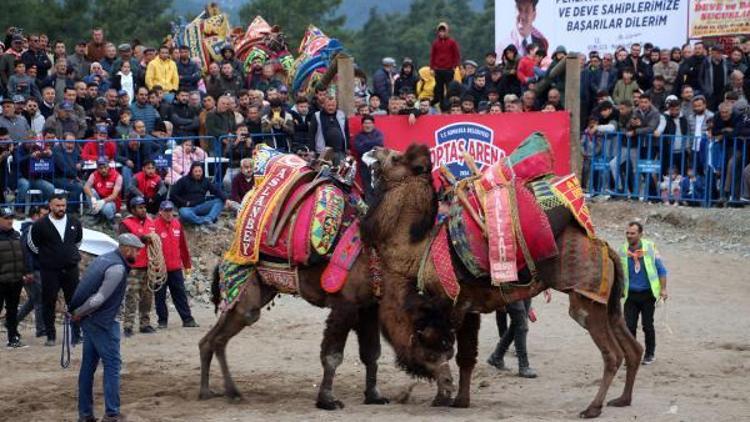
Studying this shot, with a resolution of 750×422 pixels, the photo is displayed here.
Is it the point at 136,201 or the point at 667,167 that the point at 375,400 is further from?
the point at 667,167

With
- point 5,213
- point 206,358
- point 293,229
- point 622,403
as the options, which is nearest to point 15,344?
point 5,213

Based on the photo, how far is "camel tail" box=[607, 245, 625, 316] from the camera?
446 inches

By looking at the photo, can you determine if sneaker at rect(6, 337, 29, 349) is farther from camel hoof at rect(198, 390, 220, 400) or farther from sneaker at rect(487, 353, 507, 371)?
sneaker at rect(487, 353, 507, 371)

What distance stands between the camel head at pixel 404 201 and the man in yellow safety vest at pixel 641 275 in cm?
296

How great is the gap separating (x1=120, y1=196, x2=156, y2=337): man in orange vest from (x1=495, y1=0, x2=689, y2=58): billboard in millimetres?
10370

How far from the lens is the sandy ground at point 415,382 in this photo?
1143cm

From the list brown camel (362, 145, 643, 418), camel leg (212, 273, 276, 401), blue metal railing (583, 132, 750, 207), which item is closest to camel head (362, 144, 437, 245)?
brown camel (362, 145, 643, 418)

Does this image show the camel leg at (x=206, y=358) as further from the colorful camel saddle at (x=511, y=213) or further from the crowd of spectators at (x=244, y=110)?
the crowd of spectators at (x=244, y=110)

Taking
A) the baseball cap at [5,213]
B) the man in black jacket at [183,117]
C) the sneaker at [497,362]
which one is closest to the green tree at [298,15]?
the man in black jacket at [183,117]

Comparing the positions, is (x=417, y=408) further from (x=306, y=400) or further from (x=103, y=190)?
(x=103, y=190)

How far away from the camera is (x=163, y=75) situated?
858 inches

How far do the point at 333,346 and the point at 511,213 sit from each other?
82.1 inches

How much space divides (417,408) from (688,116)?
1030 cm

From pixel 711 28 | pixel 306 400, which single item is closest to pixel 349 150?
pixel 306 400
